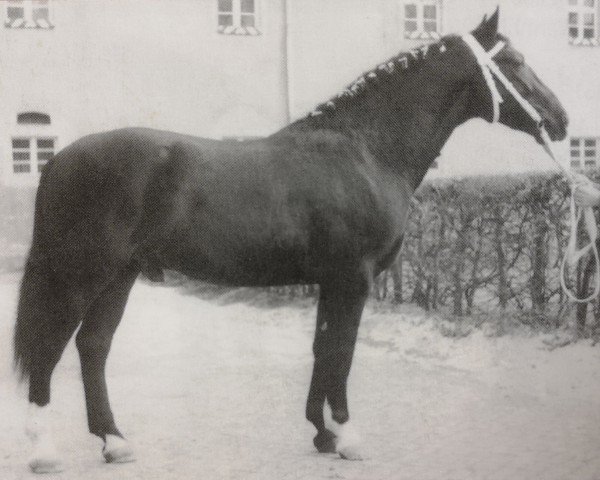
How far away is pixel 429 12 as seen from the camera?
13.1ft

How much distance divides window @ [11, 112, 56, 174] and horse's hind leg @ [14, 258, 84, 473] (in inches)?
17.6

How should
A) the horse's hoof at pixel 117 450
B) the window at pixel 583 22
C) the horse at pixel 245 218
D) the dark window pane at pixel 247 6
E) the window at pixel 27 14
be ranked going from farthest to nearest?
the window at pixel 583 22
the dark window pane at pixel 247 6
the window at pixel 27 14
the horse's hoof at pixel 117 450
the horse at pixel 245 218

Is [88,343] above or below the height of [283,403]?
above

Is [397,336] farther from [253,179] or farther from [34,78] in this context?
[34,78]

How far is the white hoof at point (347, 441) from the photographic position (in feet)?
12.3

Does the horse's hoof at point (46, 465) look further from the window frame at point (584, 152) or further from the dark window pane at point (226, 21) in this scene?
the window frame at point (584, 152)

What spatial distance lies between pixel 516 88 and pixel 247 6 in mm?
1224

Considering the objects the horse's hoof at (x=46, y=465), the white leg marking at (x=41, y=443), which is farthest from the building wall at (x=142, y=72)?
the horse's hoof at (x=46, y=465)

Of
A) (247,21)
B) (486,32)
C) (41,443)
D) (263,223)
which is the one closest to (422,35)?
(486,32)

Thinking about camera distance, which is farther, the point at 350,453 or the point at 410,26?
the point at 410,26

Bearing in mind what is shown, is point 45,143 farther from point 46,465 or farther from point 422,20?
point 422,20

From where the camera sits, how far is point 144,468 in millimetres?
3666

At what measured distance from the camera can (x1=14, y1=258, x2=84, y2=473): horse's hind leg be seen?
3.58 metres

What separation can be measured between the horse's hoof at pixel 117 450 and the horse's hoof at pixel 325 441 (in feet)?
2.55
